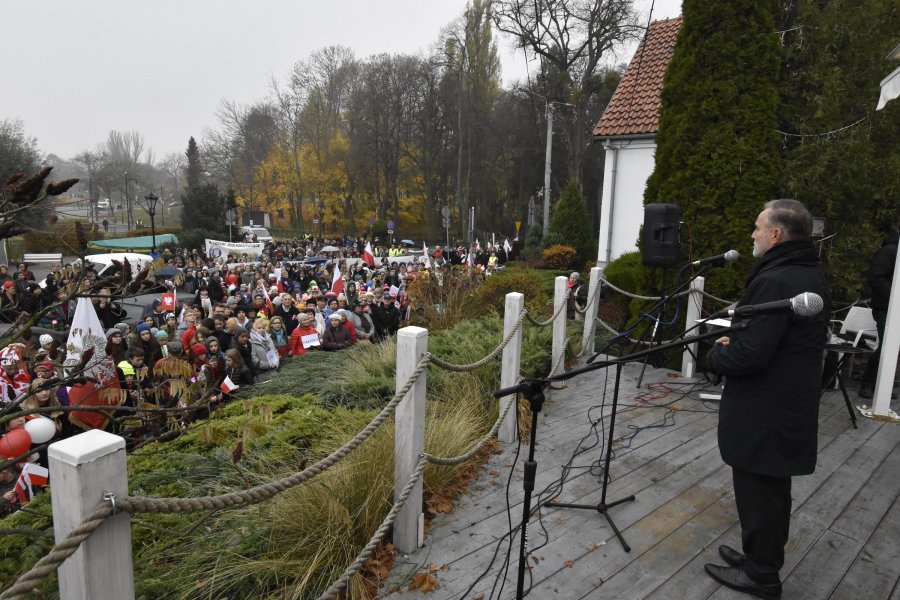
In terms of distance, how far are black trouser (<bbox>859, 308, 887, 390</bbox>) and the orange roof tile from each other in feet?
36.3

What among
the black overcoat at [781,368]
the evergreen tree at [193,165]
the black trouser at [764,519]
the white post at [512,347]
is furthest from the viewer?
the evergreen tree at [193,165]

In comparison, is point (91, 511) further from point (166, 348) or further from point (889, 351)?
point (166, 348)

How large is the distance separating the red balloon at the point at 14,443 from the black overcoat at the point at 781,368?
5.70 meters

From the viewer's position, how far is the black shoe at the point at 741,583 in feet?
9.23

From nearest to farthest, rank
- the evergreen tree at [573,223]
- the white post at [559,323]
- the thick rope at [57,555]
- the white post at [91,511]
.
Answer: the thick rope at [57,555] < the white post at [91,511] < the white post at [559,323] < the evergreen tree at [573,223]

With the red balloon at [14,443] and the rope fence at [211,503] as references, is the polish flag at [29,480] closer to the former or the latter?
the red balloon at [14,443]

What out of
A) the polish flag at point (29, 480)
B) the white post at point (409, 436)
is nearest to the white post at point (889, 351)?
the white post at point (409, 436)

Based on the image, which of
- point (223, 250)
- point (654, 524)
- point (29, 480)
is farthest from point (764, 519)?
point (223, 250)

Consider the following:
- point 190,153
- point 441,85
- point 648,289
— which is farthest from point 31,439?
point 190,153

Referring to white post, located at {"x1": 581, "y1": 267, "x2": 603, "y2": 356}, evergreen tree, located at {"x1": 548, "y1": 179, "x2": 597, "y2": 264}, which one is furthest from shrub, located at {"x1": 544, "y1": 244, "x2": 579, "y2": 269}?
white post, located at {"x1": 581, "y1": 267, "x2": 603, "y2": 356}

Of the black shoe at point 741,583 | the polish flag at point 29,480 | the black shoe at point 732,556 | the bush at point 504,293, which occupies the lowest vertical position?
the polish flag at point 29,480

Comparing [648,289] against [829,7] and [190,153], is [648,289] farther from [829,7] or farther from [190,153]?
[190,153]

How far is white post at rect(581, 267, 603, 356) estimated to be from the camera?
695cm

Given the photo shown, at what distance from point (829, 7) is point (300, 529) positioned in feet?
28.6
